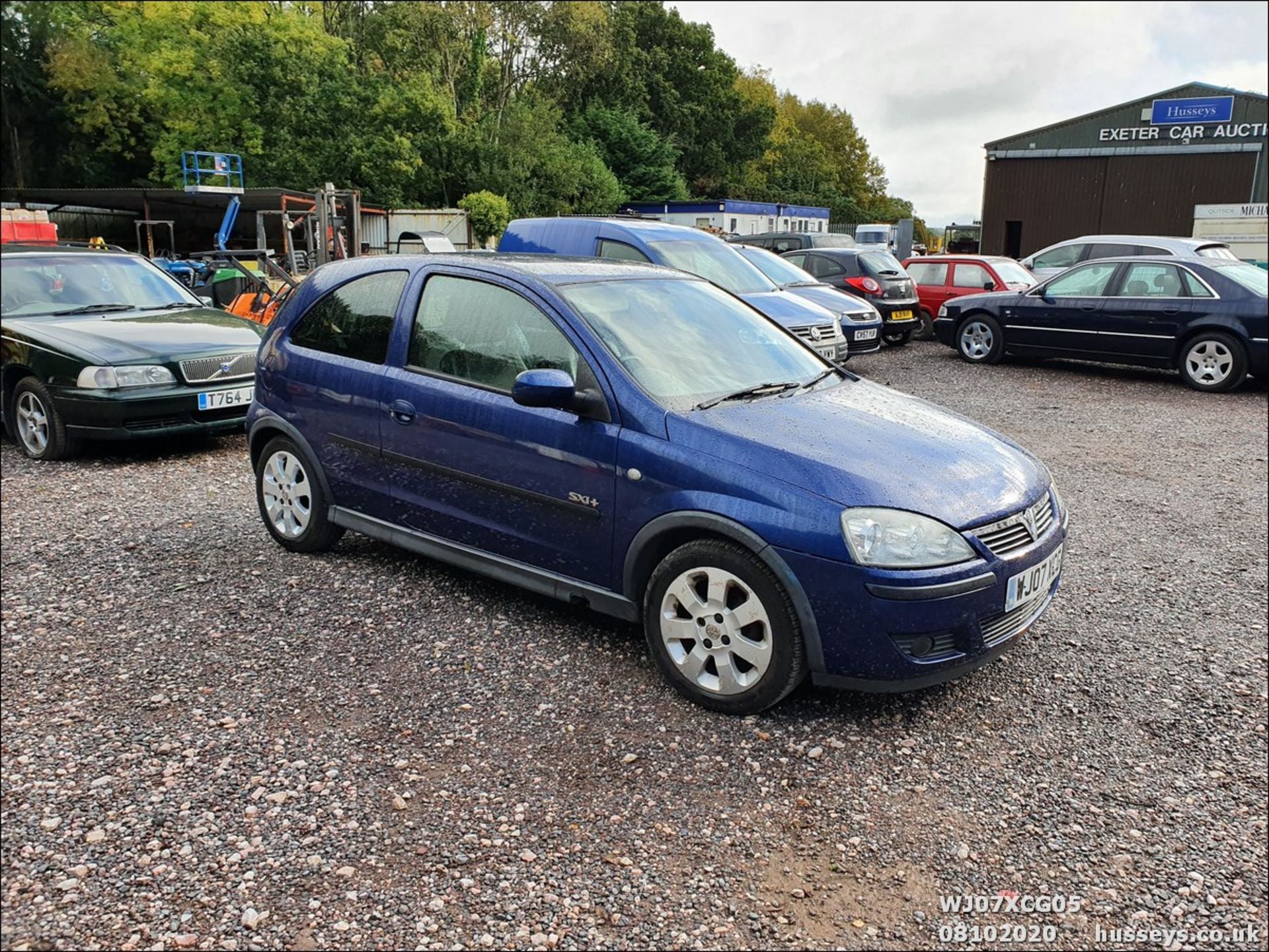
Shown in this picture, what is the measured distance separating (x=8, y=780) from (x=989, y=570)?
3328 millimetres

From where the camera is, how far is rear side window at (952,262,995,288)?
1542 cm

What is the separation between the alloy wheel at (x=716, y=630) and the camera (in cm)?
344

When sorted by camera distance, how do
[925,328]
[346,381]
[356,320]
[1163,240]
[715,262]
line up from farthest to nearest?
[925,328], [1163,240], [715,262], [356,320], [346,381]

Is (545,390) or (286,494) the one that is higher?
(545,390)

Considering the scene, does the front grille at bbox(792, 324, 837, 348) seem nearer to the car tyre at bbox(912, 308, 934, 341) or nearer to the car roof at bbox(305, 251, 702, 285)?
the car roof at bbox(305, 251, 702, 285)

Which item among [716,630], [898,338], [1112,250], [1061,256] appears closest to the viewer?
[716,630]

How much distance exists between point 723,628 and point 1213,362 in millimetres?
10117

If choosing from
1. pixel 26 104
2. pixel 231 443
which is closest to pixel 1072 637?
pixel 26 104

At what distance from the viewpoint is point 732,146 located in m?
65.1

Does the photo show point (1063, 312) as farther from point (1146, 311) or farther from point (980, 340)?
point (980, 340)

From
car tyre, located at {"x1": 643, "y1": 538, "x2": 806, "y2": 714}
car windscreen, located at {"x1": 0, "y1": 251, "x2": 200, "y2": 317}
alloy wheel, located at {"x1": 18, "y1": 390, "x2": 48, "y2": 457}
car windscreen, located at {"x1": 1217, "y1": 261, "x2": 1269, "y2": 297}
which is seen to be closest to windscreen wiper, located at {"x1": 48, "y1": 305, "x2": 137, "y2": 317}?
car windscreen, located at {"x1": 0, "y1": 251, "x2": 200, "y2": 317}

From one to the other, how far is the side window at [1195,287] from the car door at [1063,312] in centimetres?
78

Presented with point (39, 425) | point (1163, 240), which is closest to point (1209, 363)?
point (1163, 240)

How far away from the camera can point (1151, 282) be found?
11.5m
